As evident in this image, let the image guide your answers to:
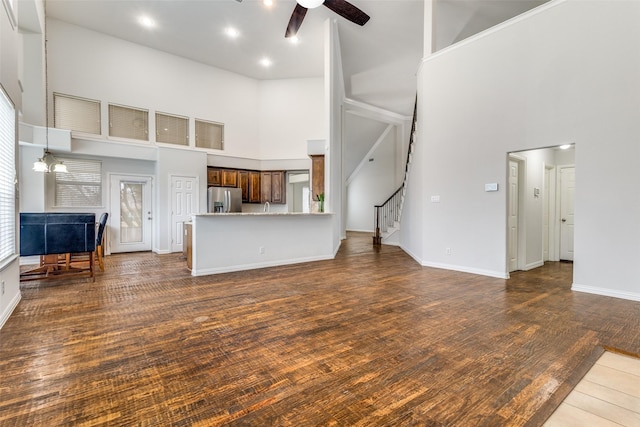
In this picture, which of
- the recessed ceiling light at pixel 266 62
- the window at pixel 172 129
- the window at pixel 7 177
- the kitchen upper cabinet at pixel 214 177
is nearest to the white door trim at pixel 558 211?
the recessed ceiling light at pixel 266 62

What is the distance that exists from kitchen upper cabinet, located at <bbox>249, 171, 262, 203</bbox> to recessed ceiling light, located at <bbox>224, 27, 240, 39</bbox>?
359 centimetres

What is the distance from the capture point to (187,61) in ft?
26.1

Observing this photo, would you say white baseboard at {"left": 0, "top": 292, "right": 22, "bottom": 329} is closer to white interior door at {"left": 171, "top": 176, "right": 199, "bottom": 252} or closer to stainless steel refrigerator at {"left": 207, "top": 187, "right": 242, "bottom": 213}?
white interior door at {"left": 171, "top": 176, "right": 199, "bottom": 252}

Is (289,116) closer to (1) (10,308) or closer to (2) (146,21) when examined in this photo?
(2) (146,21)

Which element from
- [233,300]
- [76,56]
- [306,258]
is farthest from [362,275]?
[76,56]

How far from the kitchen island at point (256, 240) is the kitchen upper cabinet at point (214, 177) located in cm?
352

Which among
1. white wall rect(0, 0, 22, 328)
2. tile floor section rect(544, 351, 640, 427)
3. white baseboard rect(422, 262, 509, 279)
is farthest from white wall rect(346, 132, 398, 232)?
white wall rect(0, 0, 22, 328)

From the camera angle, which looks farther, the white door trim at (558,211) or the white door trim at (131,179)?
the white door trim at (131,179)

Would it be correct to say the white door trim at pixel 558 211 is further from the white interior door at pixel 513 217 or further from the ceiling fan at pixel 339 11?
the ceiling fan at pixel 339 11

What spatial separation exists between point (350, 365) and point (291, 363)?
0.42 m

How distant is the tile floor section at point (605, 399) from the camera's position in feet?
5.07

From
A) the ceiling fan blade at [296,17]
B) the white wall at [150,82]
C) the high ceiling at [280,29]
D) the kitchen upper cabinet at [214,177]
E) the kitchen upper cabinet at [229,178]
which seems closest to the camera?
the ceiling fan blade at [296,17]

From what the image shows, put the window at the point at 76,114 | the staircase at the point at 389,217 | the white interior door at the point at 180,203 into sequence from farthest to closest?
the staircase at the point at 389,217, the white interior door at the point at 180,203, the window at the point at 76,114

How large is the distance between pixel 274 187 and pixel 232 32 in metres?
4.14
